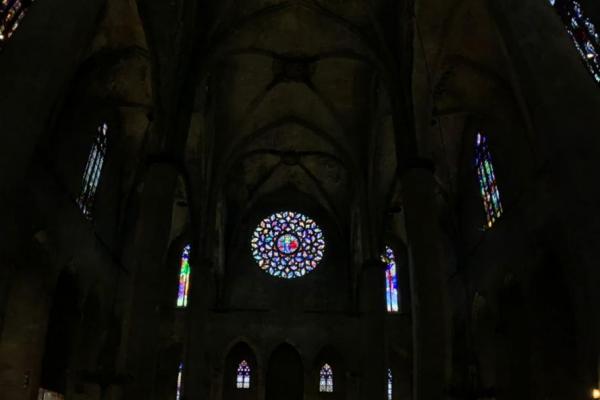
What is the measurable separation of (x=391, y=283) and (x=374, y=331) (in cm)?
814

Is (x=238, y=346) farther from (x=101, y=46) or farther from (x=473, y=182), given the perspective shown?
(x=101, y=46)

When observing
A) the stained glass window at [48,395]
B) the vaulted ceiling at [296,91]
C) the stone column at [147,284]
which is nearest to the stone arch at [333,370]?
the vaulted ceiling at [296,91]

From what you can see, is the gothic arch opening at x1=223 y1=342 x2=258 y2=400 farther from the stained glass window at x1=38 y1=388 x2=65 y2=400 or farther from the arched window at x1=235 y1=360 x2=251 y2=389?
the stained glass window at x1=38 y1=388 x2=65 y2=400

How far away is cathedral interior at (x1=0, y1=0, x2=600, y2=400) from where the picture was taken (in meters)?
6.91

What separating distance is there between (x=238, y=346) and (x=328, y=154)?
9934 mm

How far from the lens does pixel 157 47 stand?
1551cm

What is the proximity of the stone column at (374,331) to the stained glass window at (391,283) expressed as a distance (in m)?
Answer: 5.77

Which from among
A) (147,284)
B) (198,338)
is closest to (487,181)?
(198,338)

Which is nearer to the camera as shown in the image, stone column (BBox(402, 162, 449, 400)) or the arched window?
stone column (BBox(402, 162, 449, 400))

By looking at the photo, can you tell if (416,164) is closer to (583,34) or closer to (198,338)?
(583,34)

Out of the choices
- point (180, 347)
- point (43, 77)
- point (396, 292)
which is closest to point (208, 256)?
point (180, 347)

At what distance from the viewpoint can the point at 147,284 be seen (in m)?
12.1

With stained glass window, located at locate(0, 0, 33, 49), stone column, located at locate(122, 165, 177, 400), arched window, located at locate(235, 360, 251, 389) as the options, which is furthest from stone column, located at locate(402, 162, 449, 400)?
arched window, located at locate(235, 360, 251, 389)

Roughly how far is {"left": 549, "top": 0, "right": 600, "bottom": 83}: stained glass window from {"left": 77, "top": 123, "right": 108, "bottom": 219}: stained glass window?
1487cm
